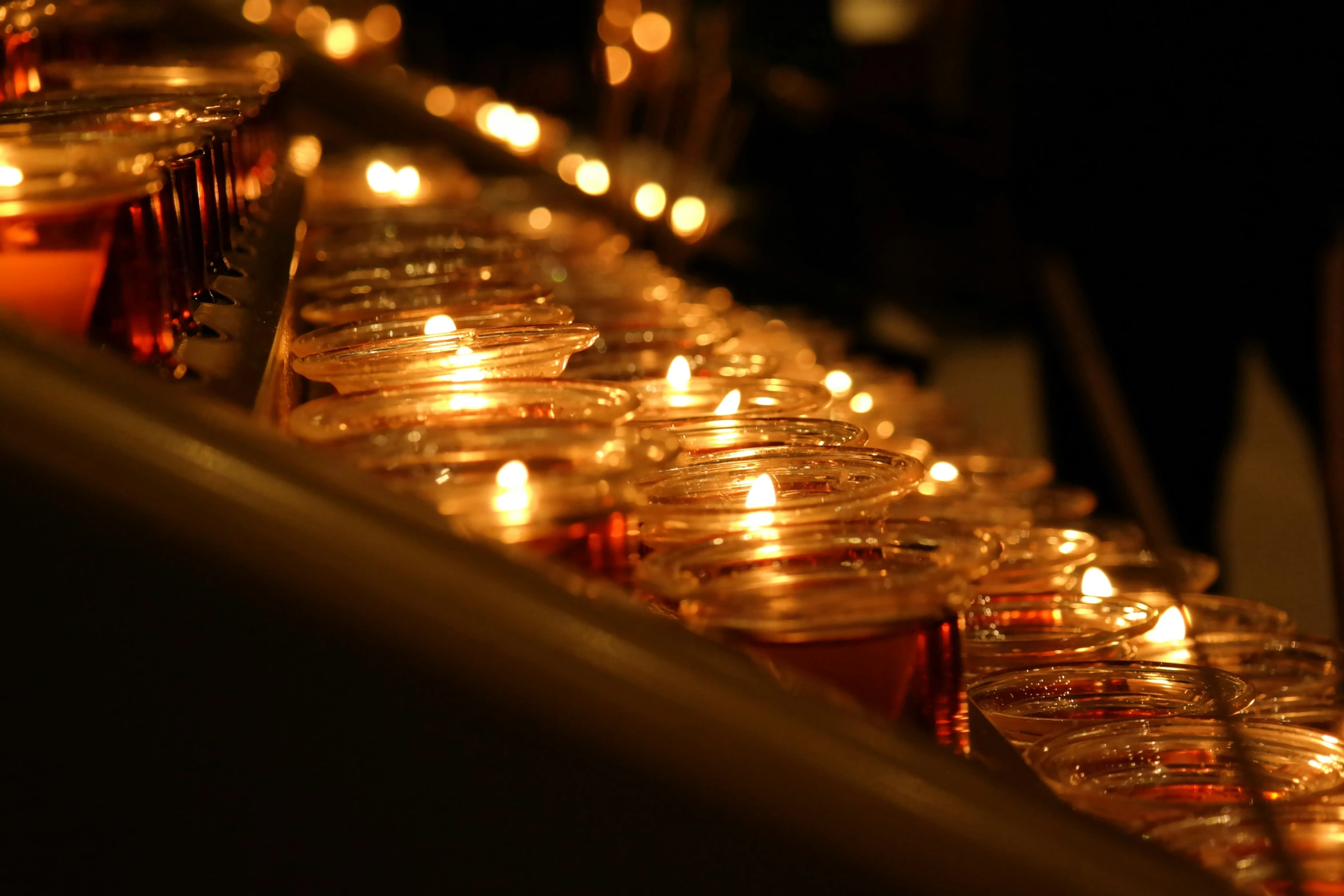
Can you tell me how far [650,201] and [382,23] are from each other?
67.3 inches

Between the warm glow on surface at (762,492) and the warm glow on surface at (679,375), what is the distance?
0.27m

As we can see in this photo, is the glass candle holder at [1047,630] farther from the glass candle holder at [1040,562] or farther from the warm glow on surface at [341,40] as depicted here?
the warm glow on surface at [341,40]

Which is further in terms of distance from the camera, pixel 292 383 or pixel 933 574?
pixel 292 383

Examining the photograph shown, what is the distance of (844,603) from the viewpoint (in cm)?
59

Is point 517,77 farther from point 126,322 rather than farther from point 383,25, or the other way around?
point 126,322

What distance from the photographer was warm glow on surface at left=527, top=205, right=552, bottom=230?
73.0 inches

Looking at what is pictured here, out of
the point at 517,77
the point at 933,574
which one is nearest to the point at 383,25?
the point at 517,77

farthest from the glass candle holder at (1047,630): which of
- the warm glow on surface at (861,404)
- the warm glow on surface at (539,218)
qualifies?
the warm glow on surface at (539,218)

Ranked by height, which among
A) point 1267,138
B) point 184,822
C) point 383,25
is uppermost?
point 383,25

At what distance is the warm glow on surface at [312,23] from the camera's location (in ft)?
9.34

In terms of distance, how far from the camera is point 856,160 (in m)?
6.18

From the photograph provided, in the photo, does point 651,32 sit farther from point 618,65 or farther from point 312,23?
point 312,23

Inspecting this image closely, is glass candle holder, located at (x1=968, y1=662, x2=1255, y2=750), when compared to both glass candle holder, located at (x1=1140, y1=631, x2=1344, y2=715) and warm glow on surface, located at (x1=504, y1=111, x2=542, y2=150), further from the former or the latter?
warm glow on surface, located at (x1=504, y1=111, x2=542, y2=150)

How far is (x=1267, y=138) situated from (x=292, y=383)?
2.49 meters
